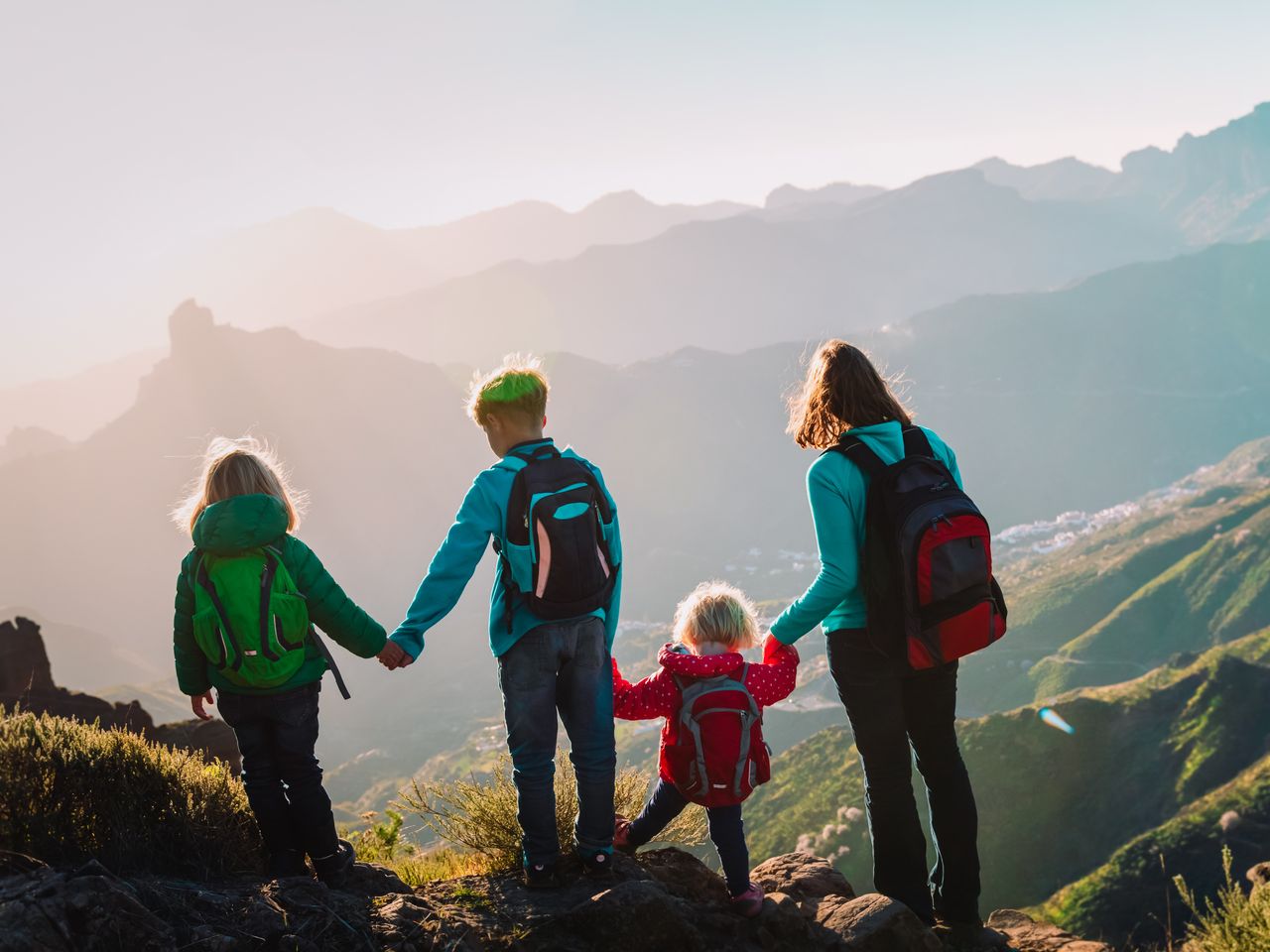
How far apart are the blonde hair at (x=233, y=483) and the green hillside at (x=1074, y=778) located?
48452mm

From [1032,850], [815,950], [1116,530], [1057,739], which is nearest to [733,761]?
[815,950]

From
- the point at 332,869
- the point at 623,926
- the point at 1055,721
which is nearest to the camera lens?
the point at 623,926

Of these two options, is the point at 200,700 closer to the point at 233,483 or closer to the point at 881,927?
the point at 233,483

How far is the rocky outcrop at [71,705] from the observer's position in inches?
392

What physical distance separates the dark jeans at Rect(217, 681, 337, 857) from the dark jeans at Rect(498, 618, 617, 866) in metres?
0.95

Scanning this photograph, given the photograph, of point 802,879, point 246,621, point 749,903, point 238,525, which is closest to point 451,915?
point 749,903

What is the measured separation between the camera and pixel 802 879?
4457 millimetres

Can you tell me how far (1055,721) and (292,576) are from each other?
202 feet

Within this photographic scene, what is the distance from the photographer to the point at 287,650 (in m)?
3.74

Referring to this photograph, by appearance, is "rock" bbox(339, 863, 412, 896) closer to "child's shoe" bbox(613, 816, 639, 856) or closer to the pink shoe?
"child's shoe" bbox(613, 816, 639, 856)

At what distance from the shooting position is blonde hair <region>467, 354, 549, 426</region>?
3836mm

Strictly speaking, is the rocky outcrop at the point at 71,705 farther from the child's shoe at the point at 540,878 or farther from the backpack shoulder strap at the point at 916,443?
the backpack shoulder strap at the point at 916,443

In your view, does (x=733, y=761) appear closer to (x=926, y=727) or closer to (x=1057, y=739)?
(x=926, y=727)

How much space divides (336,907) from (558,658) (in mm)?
1259
